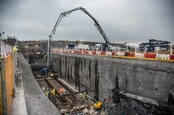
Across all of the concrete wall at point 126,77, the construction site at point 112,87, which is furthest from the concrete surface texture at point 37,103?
the concrete wall at point 126,77

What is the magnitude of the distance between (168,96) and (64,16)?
28459mm

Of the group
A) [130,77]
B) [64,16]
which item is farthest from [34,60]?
[130,77]

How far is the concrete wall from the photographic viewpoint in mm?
7703

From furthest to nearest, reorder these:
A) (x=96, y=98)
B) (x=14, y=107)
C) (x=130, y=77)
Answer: (x=96, y=98) → (x=130, y=77) → (x=14, y=107)

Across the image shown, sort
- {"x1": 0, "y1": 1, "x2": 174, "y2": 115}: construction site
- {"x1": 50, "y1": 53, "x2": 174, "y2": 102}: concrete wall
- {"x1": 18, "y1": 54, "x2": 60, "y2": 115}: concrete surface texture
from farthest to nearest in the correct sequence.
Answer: {"x1": 50, "y1": 53, "x2": 174, "y2": 102}: concrete wall < {"x1": 18, "y1": 54, "x2": 60, "y2": 115}: concrete surface texture < {"x1": 0, "y1": 1, "x2": 174, "y2": 115}: construction site

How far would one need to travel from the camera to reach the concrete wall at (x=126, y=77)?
25.3 ft

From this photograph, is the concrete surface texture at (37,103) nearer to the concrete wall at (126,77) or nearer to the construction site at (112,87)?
the construction site at (112,87)

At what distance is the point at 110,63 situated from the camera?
1221 cm

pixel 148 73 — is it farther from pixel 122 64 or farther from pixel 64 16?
pixel 64 16

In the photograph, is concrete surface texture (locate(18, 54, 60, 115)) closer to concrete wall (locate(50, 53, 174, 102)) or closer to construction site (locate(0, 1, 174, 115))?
construction site (locate(0, 1, 174, 115))

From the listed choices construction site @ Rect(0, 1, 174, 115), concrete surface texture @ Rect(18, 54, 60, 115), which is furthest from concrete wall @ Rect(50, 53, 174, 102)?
concrete surface texture @ Rect(18, 54, 60, 115)

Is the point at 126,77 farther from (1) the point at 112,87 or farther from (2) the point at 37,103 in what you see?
(2) the point at 37,103

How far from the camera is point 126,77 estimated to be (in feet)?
33.4

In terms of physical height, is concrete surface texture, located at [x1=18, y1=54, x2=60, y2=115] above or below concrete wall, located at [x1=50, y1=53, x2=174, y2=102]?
below
